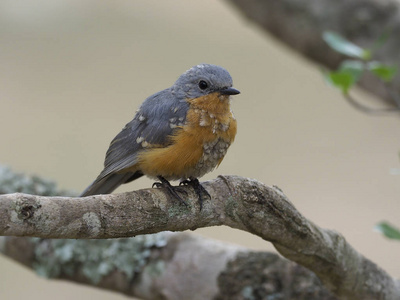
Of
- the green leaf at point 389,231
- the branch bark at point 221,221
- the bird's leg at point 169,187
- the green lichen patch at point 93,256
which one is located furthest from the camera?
the green lichen patch at point 93,256

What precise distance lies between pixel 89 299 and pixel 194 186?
4.41m

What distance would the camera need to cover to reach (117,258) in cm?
361

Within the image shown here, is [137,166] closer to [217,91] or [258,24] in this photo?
[217,91]

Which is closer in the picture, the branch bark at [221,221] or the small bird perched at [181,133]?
the branch bark at [221,221]

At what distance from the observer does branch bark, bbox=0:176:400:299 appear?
6.79 ft

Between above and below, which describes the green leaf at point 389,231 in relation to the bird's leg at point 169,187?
above

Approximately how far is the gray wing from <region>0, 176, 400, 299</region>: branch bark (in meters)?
0.43

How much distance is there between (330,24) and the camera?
5.03m

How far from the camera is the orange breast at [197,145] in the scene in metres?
2.90

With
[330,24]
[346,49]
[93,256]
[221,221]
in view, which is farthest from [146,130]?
[330,24]

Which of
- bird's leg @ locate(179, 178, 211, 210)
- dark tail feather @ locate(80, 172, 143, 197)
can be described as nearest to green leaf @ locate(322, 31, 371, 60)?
bird's leg @ locate(179, 178, 211, 210)

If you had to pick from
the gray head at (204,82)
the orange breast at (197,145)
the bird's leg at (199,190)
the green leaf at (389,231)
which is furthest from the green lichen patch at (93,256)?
the green leaf at (389,231)

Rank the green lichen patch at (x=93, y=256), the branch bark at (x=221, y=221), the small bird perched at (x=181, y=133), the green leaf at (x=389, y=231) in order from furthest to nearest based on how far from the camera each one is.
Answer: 1. the green lichen patch at (x=93, y=256)
2. the small bird perched at (x=181, y=133)
3. the green leaf at (x=389, y=231)
4. the branch bark at (x=221, y=221)

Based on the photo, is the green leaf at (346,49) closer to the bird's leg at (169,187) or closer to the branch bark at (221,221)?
the branch bark at (221,221)
